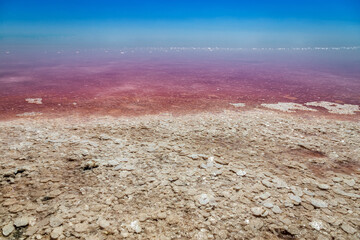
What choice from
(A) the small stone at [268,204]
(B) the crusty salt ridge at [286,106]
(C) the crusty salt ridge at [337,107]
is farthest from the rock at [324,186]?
(C) the crusty salt ridge at [337,107]

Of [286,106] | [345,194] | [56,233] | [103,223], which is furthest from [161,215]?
[286,106]

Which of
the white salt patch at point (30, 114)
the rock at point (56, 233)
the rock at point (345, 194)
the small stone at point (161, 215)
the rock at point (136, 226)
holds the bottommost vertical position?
the rock at point (56, 233)

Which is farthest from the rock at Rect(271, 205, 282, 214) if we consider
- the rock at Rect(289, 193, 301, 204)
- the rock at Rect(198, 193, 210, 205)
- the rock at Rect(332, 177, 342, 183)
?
the rock at Rect(332, 177, 342, 183)

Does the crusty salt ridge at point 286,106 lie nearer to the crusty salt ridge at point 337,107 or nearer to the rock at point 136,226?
the crusty salt ridge at point 337,107

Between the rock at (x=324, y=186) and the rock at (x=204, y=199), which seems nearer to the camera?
the rock at (x=204, y=199)

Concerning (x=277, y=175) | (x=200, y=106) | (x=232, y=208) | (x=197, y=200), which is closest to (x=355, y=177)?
(x=277, y=175)

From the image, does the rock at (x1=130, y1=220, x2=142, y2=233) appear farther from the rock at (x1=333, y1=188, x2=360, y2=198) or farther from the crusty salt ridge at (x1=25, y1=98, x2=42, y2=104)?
the crusty salt ridge at (x1=25, y1=98, x2=42, y2=104)

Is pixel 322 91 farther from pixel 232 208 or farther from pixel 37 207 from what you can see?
pixel 37 207

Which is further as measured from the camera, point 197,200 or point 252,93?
point 252,93
